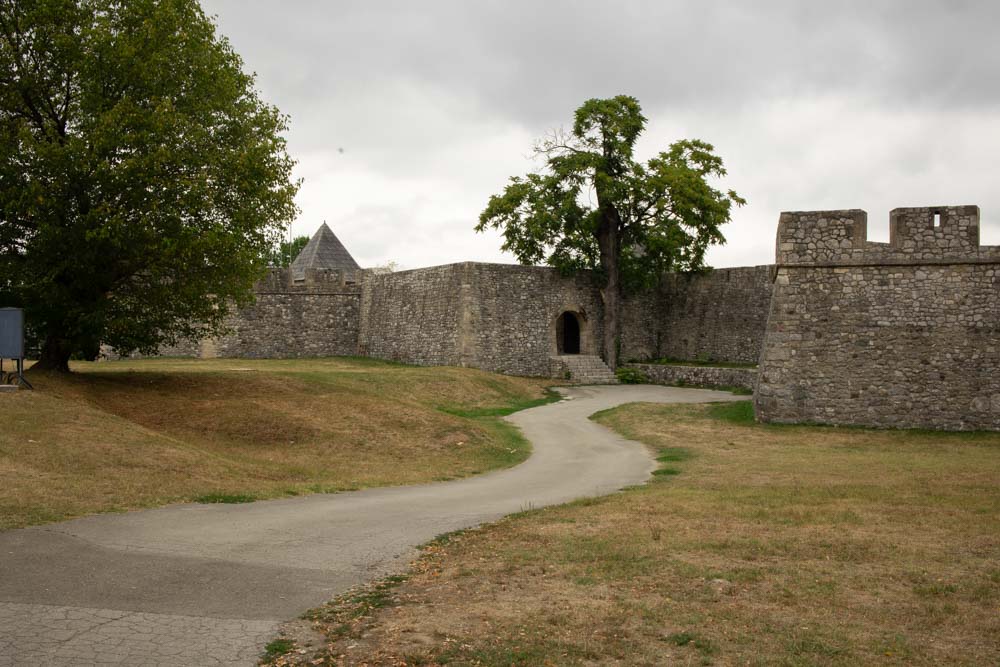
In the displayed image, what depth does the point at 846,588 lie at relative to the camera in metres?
6.15

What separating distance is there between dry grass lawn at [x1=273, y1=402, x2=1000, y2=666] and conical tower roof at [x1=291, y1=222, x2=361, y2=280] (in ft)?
102

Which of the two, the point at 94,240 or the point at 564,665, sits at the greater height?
the point at 94,240

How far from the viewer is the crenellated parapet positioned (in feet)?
57.0

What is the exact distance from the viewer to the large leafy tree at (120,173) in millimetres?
15711

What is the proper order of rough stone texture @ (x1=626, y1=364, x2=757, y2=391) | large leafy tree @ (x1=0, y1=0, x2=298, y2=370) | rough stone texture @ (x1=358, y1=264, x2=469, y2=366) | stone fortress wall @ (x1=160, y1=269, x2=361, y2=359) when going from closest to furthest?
large leafy tree @ (x1=0, y1=0, x2=298, y2=370)
rough stone texture @ (x1=626, y1=364, x2=757, y2=391)
rough stone texture @ (x1=358, y1=264, x2=469, y2=366)
stone fortress wall @ (x1=160, y1=269, x2=361, y2=359)

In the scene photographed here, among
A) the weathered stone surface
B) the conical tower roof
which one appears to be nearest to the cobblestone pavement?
the weathered stone surface

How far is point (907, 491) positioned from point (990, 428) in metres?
8.07

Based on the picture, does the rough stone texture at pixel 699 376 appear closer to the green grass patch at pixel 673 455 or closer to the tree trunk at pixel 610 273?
the tree trunk at pixel 610 273

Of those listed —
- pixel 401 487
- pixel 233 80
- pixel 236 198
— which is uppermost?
pixel 233 80

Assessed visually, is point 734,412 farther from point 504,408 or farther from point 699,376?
point 699,376

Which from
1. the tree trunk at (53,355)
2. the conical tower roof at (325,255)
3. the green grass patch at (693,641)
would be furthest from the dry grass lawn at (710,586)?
the conical tower roof at (325,255)

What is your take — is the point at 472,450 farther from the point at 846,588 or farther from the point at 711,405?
the point at 846,588

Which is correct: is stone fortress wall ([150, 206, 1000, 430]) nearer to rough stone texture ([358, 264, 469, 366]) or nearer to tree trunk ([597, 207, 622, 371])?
tree trunk ([597, 207, 622, 371])

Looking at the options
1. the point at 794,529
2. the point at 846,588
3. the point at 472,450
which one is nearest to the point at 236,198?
the point at 472,450
